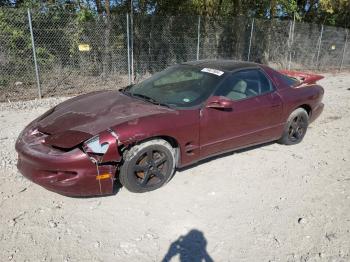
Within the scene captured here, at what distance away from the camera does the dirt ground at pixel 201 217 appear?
9.94 feet

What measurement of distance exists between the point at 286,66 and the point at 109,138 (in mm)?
14224

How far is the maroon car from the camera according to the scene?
138 inches

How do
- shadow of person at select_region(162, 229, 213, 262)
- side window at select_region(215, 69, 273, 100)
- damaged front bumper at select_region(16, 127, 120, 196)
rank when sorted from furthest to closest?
side window at select_region(215, 69, 273, 100) → damaged front bumper at select_region(16, 127, 120, 196) → shadow of person at select_region(162, 229, 213, 262)

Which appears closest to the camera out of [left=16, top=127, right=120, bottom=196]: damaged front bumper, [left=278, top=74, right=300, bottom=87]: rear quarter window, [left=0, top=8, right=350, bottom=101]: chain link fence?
[left=16, top=127, right=120, bottom=196]: damaged front bumper

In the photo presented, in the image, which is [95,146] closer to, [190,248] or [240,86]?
[190,248]

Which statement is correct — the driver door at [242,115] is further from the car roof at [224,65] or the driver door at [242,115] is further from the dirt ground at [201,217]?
the dirt ground at [201,217]

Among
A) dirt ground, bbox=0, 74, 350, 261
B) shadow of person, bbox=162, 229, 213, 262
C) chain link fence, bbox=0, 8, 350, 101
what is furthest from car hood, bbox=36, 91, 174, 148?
chain link fence, bbox=0, 8, 350, 101

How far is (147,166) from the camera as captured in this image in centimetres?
387

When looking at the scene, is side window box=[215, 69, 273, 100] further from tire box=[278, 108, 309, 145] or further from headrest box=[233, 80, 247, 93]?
tire box=[278, 108, 309, 145]

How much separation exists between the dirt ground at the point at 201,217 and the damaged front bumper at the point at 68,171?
241mm

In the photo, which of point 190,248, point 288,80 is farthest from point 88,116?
point 288,80

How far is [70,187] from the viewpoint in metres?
3.49

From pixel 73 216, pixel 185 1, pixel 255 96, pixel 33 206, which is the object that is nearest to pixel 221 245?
pixel 73 216

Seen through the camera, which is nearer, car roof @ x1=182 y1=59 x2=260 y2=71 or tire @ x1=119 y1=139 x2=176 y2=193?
tire @ x1=119 y1=139 x2=176 y2=193
